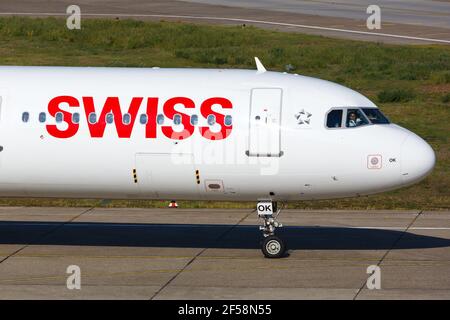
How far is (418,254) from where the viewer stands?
2675 centimetres

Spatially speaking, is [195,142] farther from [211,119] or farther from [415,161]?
[415,161]

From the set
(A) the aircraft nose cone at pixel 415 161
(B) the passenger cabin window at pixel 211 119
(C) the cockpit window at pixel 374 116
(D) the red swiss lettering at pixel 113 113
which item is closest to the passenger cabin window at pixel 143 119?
(D) the red swiss lettering at pixel 113 113

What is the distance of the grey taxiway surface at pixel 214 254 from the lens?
2341 centimetres

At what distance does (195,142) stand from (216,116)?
2.34 feet

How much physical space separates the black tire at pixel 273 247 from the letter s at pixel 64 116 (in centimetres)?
486

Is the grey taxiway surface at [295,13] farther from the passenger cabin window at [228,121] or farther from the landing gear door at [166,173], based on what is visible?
the landing gear door at [166,173]

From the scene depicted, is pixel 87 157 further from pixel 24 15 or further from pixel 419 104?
pixel 24 15

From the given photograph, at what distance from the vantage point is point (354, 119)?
25172 millimetres

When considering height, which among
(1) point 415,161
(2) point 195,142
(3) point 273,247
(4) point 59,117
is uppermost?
(4) point 59,117

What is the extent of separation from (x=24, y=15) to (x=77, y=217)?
45529 mm

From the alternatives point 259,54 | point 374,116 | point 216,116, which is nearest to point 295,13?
point 259,54

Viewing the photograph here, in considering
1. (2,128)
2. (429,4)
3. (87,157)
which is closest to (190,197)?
(87,157)

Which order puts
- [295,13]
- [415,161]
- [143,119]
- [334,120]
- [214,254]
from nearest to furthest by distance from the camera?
[415,161], [143,119], [334,120], [214,254], [295,13]

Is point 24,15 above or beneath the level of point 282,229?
above
